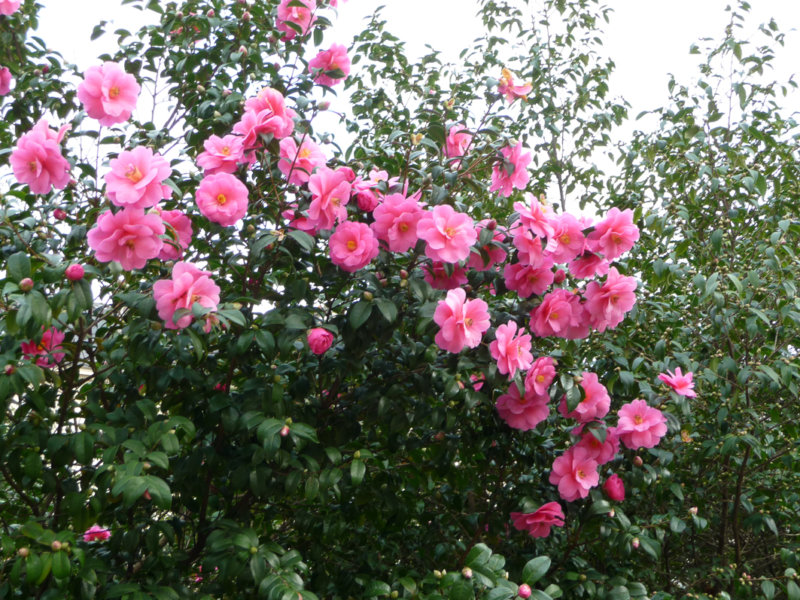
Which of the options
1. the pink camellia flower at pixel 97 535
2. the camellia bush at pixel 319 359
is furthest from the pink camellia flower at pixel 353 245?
the pink camellia flower at pixel 97 535

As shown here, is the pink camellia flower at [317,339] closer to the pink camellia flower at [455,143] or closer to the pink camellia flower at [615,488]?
the pink camellia flower at [455,143]

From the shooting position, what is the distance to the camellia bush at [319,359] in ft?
4.76

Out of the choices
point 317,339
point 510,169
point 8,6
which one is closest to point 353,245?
point 317,339

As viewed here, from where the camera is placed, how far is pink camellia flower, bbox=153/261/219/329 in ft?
4.46

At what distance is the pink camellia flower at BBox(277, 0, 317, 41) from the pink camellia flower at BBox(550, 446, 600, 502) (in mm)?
1310

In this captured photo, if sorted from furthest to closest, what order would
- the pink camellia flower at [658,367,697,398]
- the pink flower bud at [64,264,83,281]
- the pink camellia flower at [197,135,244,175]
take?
the pink camellia flower at [658,367,697,398], the pink camellia flower at [197,135,244,175], the pink flower bud at [64,264,83,281]

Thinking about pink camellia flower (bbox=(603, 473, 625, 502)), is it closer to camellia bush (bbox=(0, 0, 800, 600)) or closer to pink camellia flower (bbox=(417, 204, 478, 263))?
camellia bush (bbox=(0, 0, 800, 600))

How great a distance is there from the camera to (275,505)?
6.24 feet

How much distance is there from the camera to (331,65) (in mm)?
1995

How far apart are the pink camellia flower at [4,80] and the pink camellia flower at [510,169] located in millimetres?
1383

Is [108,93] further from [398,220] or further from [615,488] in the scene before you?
[615,488]

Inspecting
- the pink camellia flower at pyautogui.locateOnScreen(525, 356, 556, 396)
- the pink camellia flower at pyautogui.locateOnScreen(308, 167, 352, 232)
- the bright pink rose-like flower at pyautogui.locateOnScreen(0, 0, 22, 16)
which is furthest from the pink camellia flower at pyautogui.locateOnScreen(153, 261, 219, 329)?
the bright pink rose-like flower at pyautogui.locateOnScreen(0, 0, 22, 16)

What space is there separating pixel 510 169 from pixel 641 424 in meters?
0.71

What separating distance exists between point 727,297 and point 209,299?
4.74 feet
